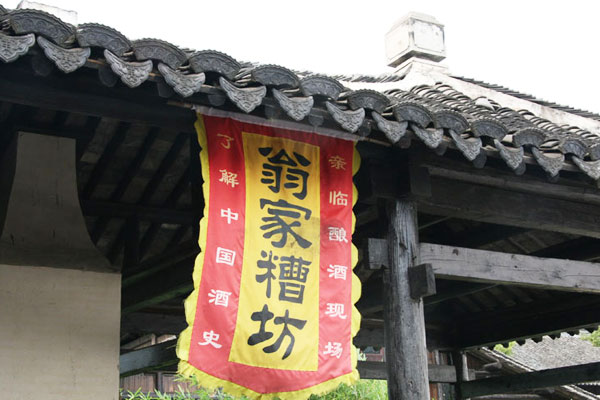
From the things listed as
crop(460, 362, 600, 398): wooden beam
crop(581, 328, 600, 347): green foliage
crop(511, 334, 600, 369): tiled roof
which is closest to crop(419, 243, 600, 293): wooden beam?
crop(460, 362, 600, 398): wooden beam

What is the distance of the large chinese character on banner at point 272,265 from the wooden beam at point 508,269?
0.72m

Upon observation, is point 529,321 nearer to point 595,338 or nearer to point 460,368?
point 460,368

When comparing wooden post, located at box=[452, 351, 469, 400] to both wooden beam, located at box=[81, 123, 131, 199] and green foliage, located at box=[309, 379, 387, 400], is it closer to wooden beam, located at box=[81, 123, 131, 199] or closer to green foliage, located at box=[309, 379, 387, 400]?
green foliage, located at box=[309, 379, 387, 400]

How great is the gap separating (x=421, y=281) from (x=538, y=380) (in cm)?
486

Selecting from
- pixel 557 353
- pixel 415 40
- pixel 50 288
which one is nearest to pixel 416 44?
pixel 415 40

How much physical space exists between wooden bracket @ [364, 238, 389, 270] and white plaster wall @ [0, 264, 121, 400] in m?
2.03

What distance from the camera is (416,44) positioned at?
360 inches

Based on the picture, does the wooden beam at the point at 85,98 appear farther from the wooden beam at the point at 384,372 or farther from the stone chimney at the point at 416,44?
the wooden beam at the point at 384,372

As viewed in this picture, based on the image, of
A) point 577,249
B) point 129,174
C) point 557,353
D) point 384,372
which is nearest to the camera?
point 129,174

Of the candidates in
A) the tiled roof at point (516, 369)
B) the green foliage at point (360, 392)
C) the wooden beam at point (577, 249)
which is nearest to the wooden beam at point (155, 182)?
the wooden beam at point (577, 249)

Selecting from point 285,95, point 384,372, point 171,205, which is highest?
point 171,205

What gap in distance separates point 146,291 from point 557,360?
671 inches

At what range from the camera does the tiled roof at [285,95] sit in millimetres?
3949

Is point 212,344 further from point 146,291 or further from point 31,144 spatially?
point 146,291
